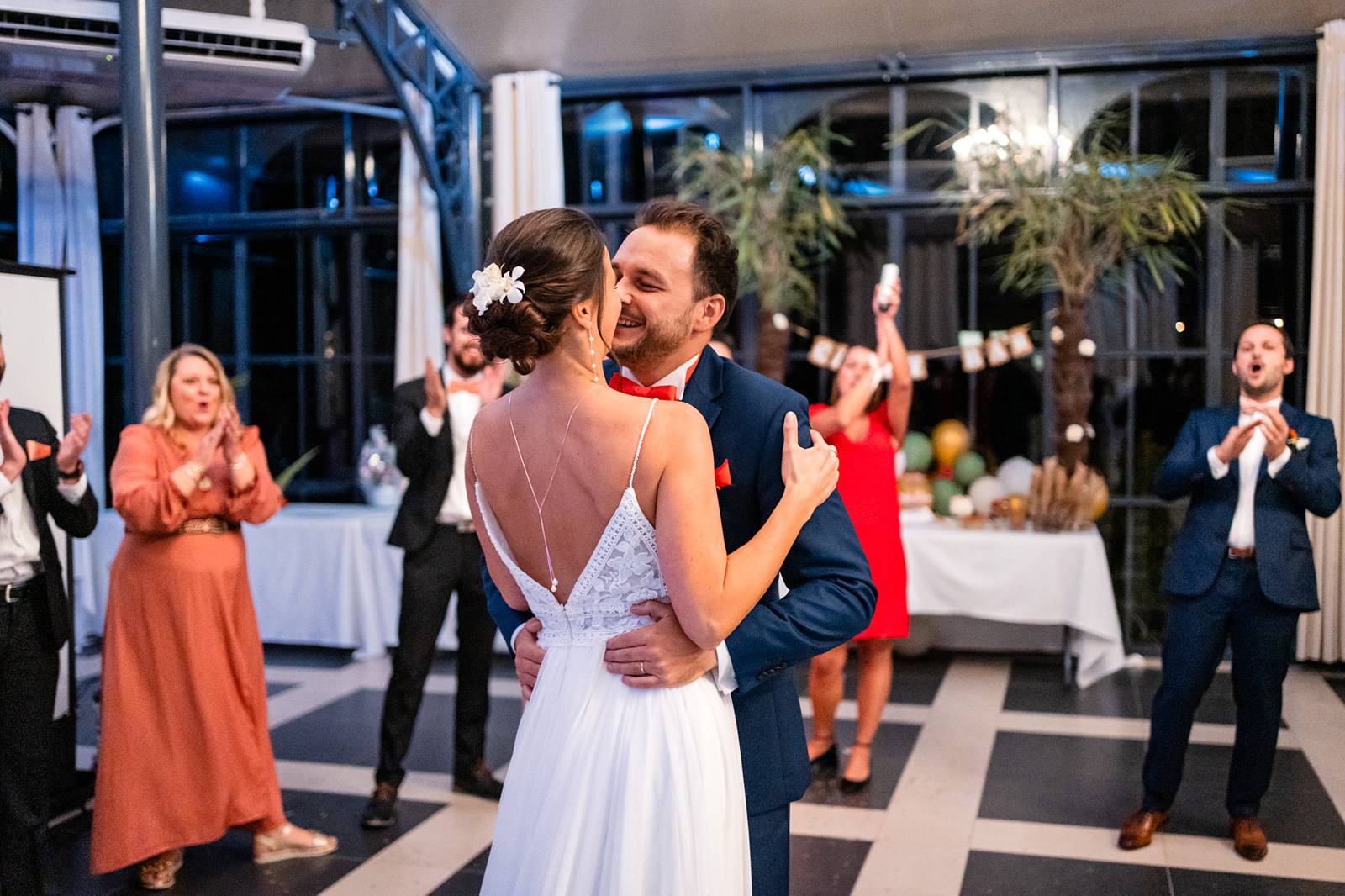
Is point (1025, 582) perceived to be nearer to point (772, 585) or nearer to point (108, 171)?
point (772, 585)

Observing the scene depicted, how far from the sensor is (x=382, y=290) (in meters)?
8.21

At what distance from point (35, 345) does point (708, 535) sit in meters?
3.22

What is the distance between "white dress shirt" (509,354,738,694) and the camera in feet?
5.99

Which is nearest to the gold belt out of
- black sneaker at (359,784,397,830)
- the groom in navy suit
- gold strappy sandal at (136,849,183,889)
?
gold strappy sandal at (136,849,183,889)

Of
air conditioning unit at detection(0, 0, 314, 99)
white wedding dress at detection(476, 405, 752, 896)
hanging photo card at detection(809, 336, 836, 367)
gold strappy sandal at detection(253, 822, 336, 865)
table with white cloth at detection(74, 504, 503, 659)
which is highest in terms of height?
air conditioning unit at detection(0, 0, 314, 99)

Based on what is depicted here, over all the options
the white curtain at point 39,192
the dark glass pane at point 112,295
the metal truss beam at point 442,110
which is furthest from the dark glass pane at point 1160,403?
the dark glass pane at point 112,295

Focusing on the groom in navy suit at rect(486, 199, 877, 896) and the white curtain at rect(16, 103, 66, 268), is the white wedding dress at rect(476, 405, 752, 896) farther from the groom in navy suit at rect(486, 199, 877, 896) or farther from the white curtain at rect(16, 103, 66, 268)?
the white curtain at rect(16, 103, 66, 268)

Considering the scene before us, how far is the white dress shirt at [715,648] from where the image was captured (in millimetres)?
1826

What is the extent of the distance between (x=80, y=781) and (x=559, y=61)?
4832 mm

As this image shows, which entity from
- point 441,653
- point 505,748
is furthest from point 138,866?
point 441,653

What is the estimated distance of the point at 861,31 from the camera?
6812 mm

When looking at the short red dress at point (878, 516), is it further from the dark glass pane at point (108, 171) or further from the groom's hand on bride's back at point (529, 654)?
the dark glass pane at point (108, 171)

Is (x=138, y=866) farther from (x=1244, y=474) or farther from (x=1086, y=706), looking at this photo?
(x=1086, y=706)

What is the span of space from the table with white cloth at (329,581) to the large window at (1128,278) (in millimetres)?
2557
